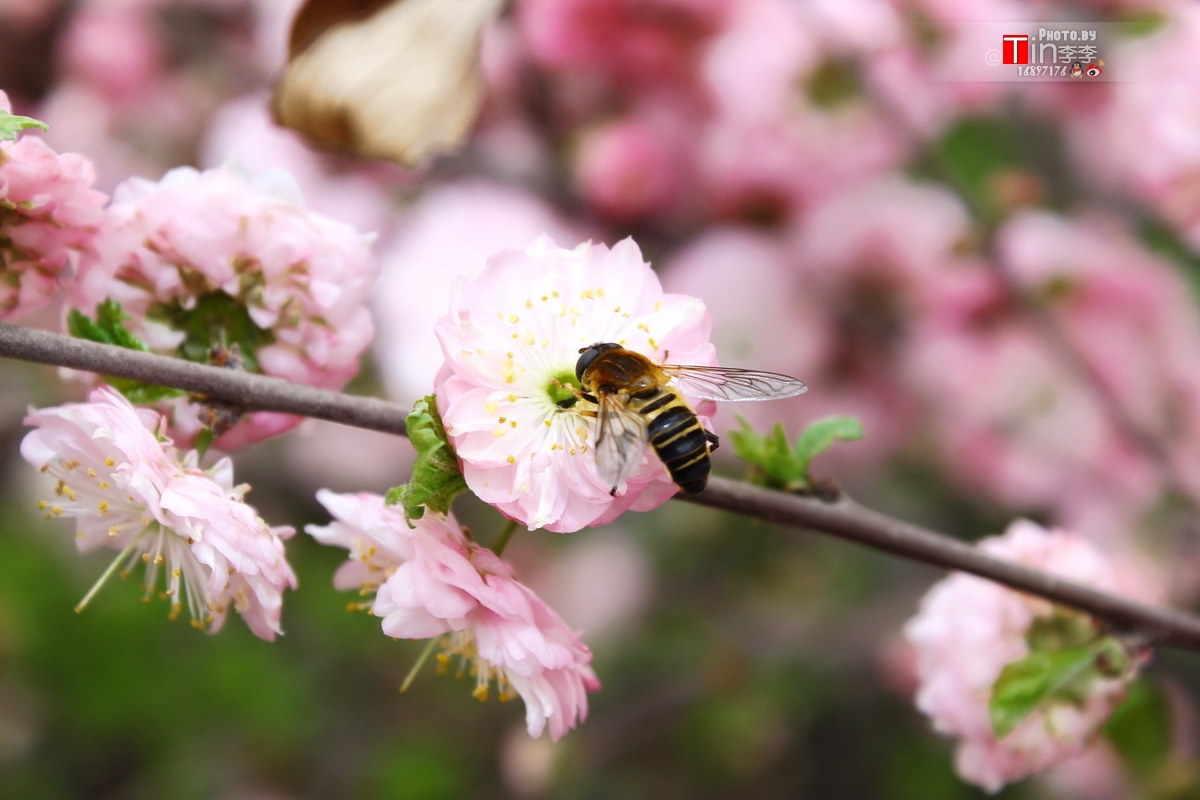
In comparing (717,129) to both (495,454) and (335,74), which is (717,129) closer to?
(335,74)

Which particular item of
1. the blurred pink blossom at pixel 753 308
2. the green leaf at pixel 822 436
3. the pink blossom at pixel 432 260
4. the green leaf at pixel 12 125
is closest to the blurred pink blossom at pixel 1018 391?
the blurred pink blossom at pixel 753 308

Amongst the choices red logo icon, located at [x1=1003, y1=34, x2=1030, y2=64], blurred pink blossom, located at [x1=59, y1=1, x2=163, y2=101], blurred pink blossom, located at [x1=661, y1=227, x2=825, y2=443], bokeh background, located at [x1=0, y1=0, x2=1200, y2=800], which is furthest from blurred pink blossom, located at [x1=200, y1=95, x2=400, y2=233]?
red logo icon, located at [x1=1003, y1=34, x2=1030, y2=64]

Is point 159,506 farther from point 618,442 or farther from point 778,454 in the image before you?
point 778,454

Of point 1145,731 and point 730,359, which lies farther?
point 730,359

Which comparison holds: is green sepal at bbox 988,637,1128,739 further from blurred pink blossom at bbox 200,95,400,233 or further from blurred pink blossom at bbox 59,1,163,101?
blurred pink blossom at bbox 59,1,163,101

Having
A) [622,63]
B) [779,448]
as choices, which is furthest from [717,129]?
[779,448]

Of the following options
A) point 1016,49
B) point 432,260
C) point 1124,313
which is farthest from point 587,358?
point 1124,313
